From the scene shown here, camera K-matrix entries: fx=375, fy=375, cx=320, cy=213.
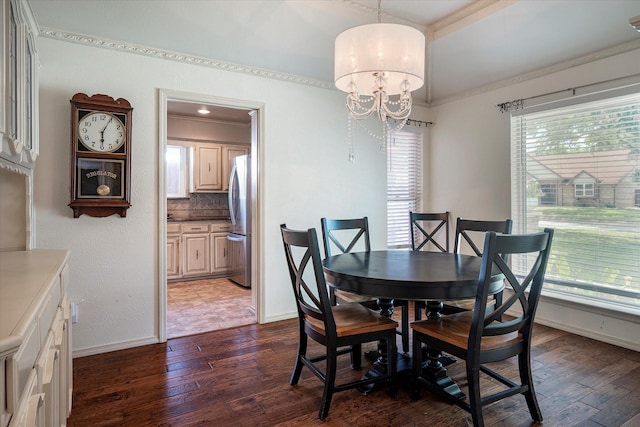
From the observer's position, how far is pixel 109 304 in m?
2.98

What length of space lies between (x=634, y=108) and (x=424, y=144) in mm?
2159

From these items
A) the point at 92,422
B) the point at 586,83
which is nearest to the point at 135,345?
the point at 92,422

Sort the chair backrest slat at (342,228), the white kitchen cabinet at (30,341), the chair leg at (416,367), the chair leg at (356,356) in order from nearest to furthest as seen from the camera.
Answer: the white kitchen cabinet at (30,341), the chair leg at (416,367), the chair leg at (356,356), the chair backrest slat at (342,228)

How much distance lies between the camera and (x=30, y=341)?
1017 mm

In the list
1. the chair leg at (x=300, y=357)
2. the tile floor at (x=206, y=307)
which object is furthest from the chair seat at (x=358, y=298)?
the tile floor at (x=206, y=307)

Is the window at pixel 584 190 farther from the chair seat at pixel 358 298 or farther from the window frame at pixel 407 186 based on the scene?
the chair seat at pixel 358 298

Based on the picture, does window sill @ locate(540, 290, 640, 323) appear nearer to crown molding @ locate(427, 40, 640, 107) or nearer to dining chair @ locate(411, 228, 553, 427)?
dining chair @ locate(411, 228, 553, 427)

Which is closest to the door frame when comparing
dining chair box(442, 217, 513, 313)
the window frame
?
the window frame

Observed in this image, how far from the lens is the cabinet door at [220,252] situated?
574cm

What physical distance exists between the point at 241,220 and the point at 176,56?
2454 mm

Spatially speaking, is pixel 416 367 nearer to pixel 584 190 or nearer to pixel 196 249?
pixel 584 190

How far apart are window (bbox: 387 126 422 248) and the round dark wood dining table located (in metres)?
1.89

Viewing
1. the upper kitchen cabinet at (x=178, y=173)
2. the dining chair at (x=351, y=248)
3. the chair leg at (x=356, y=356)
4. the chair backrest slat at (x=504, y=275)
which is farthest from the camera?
the upper kitchen cabinet at (x=178, y=173)

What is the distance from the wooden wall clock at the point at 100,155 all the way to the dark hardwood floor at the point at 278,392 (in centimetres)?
118
